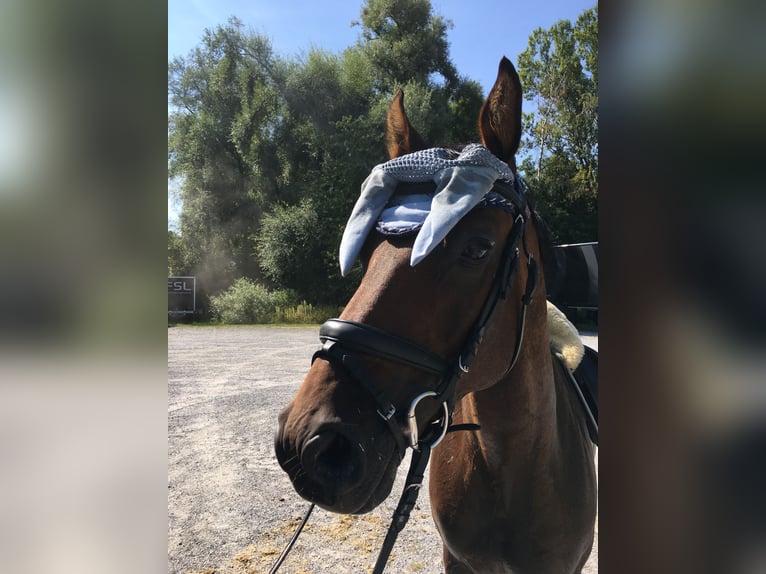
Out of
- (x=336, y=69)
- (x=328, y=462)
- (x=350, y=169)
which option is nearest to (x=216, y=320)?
(x=350, y=169)

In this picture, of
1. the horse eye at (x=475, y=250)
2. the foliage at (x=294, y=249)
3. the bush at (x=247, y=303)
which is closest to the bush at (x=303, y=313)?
the bush at (x=247, y=303)

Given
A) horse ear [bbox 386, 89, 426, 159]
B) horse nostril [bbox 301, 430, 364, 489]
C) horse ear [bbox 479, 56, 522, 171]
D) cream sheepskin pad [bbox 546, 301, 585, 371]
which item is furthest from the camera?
cream sheepskin pad [bbox 546, 301, 585, 371]

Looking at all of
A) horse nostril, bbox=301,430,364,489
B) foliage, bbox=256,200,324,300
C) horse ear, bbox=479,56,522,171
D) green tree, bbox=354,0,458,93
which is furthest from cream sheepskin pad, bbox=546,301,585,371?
green tree, bbox=354,0,458,93

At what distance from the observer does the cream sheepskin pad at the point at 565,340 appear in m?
2.35

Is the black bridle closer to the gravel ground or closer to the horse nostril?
the horse nostril

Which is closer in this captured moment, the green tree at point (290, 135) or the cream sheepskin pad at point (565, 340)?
the cream sheepskin pad at point (565, 340)

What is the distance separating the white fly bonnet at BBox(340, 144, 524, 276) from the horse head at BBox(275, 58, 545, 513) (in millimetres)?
10

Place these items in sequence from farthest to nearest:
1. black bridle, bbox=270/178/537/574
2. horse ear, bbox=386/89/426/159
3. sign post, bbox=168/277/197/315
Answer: sign post, bbox=168/277/197/315 → horse ear, bbox=386/89/426/159 → black bridle, bbox=270/178/537/574

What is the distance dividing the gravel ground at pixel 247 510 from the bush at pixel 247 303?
10641mm

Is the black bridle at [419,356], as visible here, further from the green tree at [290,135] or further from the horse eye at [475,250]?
the green tree at [290,135]

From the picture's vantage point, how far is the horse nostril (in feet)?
3.83
